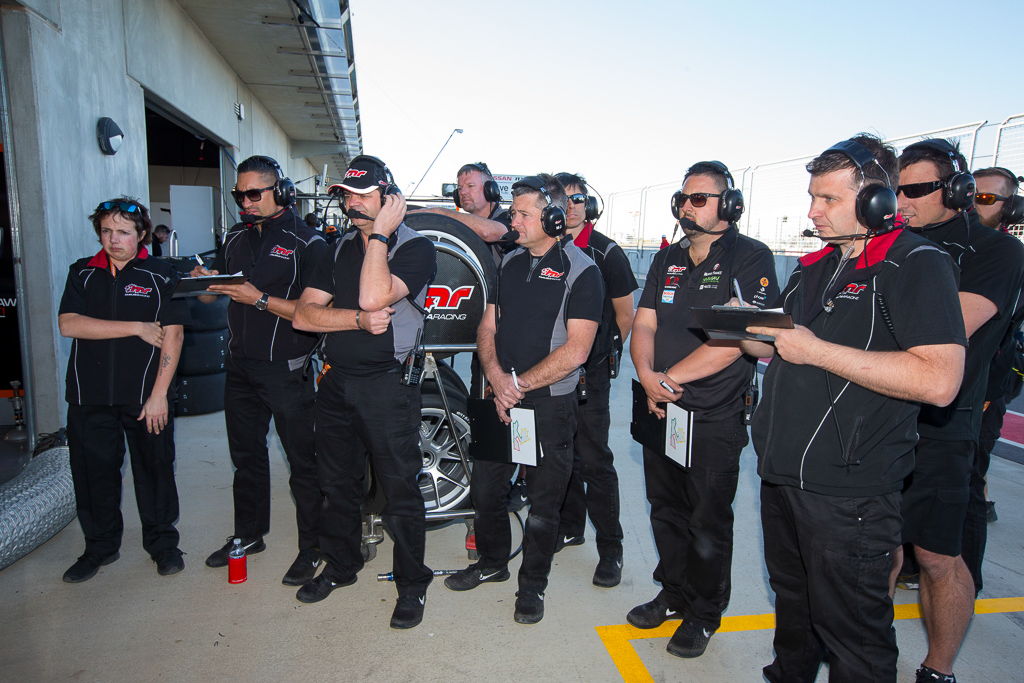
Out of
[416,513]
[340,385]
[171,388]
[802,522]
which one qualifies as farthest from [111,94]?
[802,522]

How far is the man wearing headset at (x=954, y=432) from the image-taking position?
2721 millimetres

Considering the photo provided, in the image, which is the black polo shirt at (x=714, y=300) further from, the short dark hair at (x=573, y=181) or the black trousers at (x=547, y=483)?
the short dark hair at (x=573, y=181)

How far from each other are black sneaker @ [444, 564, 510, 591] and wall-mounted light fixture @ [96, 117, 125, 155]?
5648 millimetres

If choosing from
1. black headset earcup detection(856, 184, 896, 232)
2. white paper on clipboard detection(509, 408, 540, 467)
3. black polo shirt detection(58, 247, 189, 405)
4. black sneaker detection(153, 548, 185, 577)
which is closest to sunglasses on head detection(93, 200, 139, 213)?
black polo shirt detection(58, 247, 189, 405)

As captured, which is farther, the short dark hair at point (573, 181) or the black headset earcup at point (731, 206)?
the short dark hair at point (573, 181)

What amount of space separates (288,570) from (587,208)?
298 centimetres

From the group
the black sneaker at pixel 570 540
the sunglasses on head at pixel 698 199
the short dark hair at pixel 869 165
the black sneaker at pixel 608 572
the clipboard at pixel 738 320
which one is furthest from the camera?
the black sneaker at pixel 570 540

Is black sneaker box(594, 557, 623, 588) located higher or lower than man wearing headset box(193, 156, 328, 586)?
lower

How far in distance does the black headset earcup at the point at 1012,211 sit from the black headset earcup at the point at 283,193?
4.23m

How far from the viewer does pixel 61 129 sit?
5.53 metres

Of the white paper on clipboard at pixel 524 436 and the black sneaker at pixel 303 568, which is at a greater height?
the white paper on clipboard at pixel 524 436

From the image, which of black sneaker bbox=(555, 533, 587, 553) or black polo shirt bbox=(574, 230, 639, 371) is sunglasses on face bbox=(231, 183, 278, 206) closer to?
black polo shirt bbox=(574, 230, 639, 371)

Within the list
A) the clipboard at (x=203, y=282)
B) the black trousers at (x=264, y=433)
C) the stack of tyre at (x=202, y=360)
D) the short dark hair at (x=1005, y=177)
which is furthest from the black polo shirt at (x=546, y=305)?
the stack of tyre at (x=202, y=360)

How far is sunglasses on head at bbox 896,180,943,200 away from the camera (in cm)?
284
